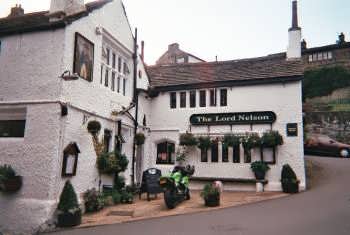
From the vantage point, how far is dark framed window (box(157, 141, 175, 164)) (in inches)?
655

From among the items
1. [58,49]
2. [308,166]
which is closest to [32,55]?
[58,49]

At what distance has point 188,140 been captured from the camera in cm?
1568

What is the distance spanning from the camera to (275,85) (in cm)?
1521

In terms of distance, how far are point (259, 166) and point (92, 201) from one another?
7.75 m

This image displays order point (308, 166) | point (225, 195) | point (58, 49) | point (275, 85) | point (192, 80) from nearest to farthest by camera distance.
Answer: point (58, 49) < point (225, 195) < point (275, 85) < point (192, 80) < point (308, 166)

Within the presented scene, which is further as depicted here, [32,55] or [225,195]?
[225,195]

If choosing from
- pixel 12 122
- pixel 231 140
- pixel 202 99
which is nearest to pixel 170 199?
pixel 231 140

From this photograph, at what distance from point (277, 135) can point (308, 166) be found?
5901 millimetres

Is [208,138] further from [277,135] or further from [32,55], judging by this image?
[32,55]

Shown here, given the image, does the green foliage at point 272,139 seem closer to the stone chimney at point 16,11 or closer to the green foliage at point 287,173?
the green foliage at point 287,173

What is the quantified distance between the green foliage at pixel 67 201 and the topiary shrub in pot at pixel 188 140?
736cm

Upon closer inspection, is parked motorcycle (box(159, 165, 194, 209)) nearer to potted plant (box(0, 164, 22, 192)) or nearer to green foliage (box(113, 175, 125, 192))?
green foliage (box(113, 175, 125, 192))

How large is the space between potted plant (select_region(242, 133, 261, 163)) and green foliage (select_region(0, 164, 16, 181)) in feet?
32.3

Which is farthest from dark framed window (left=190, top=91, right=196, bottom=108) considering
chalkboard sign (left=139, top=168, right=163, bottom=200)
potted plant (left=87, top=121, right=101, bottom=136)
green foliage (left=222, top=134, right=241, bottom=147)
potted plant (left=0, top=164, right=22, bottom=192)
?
potted plant (left=0, top=164, right=22, bottom=192)
